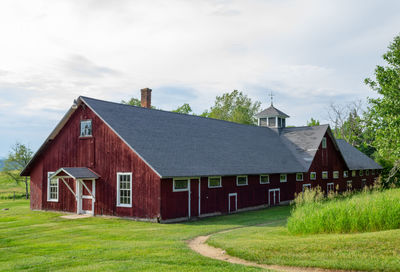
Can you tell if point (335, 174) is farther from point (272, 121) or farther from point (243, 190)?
point (243, 190)

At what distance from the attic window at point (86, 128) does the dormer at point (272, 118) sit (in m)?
21.1

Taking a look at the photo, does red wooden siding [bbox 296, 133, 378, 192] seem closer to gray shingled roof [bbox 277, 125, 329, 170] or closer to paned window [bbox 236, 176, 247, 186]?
gray shingled roof [bbox 277, 125, 329, 170]

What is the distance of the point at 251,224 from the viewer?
1833cm

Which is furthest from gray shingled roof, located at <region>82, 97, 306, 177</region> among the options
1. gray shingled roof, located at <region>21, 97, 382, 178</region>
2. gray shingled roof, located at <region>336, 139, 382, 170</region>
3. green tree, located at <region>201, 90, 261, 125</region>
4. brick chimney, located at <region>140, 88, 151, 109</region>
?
green tree, located at <region>201, 90, 261, 125</region>

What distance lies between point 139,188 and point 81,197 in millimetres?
5046

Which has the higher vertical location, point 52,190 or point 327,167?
point 327,167

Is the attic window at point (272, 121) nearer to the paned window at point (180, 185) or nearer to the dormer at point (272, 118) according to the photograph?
the dormer at point (272, 118)

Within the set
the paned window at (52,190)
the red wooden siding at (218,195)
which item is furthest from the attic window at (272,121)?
the paned window at (52,190)

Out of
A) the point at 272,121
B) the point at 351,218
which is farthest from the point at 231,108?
the point at 351,218

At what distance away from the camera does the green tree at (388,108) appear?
67.9 ft

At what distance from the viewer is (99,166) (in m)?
22.2

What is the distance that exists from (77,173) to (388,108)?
700 inches

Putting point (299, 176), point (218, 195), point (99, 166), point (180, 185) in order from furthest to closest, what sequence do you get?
1. point (299, 176)
2. point (218, 195)
3. point (99, 166)
4. point (180, 185)

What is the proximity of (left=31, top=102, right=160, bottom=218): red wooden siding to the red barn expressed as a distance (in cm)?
5
